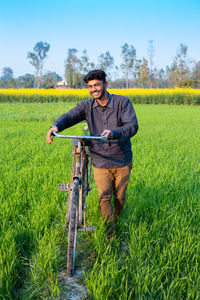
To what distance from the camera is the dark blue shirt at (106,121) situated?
2.35 metres

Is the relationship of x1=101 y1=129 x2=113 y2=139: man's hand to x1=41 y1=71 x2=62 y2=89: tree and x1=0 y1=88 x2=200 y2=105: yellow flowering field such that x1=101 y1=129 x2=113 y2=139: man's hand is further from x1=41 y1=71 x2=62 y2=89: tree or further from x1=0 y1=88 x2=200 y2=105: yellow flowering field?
x1=41 y1=71 x2=62 y2=89: tree

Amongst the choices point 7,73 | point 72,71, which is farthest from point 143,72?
point 7,73

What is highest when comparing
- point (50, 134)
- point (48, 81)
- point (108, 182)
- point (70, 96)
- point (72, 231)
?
point (48, 81)

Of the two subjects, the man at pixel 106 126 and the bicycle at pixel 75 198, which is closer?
the bicycle at pixel 75 198

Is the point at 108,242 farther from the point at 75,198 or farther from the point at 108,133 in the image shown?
the point at 108,133

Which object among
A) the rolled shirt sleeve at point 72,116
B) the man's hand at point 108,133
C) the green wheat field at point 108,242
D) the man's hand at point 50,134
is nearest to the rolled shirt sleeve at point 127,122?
the man's hand at point 108,133

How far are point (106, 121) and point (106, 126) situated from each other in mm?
44

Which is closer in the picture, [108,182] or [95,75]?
[95,75]

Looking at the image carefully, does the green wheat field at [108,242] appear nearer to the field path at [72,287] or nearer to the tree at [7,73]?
the field path at [72,287]

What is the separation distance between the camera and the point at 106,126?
2426mm

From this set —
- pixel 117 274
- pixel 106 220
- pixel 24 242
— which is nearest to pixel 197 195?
pixel 106 220

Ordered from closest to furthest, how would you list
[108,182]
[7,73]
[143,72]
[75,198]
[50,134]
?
[75,198] < [50,134] < [108,182] < [143,72] < [7,73]

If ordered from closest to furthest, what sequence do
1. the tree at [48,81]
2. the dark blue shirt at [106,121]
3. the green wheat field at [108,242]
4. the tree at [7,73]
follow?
the green wheat field at [108,242]
the dark blue shirt at [106,121]
the tree at [48,81]
the tree at [7,73]

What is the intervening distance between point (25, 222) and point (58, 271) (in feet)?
2.28
